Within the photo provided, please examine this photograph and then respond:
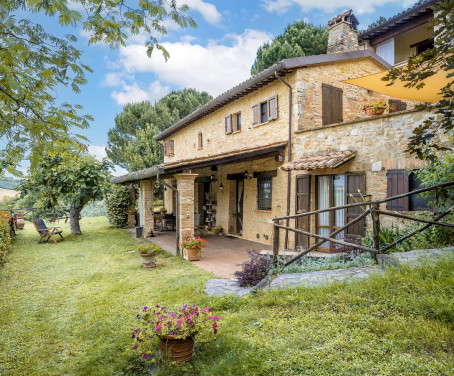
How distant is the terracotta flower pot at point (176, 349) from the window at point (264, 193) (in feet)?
22.5

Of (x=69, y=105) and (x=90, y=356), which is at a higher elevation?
(x=69, y=105)

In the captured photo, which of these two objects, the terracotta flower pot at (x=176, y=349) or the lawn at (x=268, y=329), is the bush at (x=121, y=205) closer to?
the lawn at (x=268, y=329)

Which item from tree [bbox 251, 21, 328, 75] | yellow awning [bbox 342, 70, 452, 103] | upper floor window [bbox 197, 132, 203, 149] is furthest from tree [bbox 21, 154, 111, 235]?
tree [bbox 251, 21, 328, 75]

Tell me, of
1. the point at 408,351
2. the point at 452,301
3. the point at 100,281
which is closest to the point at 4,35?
the point at 408,351

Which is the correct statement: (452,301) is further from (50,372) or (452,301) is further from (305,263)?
(50,372)

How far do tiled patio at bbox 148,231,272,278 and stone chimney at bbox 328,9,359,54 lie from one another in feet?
23.0

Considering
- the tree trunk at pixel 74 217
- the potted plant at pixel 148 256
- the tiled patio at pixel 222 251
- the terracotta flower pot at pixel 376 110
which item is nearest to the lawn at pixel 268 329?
the tiled patio at pixel 222 251

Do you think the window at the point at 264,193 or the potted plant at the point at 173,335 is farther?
the window at the point at 264,193

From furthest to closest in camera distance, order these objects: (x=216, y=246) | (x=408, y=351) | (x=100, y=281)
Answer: (x=216, y=246)
(x=100, y=281)
(x=408, y=351)

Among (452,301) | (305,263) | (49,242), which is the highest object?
(452,301)

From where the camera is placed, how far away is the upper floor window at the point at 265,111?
9.03m

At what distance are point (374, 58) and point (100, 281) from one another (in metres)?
10.6

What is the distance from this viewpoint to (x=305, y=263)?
5492 mm

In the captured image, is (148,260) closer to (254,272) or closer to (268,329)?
(254,272)
